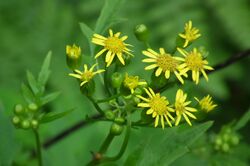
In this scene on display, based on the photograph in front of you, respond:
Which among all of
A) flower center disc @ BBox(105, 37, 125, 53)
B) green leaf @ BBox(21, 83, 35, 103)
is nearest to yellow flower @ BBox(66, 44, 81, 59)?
flower center disc @ BBox(105, 37, 125, 53)

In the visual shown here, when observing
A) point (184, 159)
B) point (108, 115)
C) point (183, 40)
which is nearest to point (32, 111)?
point (108, 115)

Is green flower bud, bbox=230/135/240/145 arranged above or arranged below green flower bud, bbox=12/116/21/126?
below

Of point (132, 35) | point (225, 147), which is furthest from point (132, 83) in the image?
point (132, 35)

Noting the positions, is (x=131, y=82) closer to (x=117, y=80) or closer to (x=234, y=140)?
(x=117, y=80)

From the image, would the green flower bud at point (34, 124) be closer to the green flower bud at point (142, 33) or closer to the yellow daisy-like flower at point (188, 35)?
the green flower bud at point (142, 33)

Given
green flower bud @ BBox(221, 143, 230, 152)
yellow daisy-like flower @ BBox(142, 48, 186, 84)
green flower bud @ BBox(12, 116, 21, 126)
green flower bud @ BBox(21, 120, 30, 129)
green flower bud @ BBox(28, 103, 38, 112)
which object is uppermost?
green flower bud @ BBox(28, 103, 38, 112)

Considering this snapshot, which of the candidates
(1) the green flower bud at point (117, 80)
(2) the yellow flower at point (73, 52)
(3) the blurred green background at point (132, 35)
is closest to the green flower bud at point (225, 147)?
(1) the green flower bud at point (117, 80)

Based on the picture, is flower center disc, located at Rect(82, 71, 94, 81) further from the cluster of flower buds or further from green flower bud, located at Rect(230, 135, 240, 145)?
green flower bud, located at Rect(230, 135, 240, 145)
